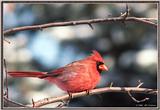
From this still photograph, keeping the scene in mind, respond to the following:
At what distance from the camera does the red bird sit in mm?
3457

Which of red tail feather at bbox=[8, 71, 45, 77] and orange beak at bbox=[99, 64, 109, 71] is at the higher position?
orange beak at bbox=[99, 64, 109, 71]

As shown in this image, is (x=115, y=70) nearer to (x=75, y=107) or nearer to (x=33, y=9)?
(x=75, y=107)

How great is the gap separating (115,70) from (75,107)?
1.34ft

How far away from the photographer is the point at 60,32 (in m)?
3.50

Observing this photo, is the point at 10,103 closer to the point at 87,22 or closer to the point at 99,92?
the point at 99,92

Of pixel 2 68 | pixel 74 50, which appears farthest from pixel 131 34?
pixel 2 68

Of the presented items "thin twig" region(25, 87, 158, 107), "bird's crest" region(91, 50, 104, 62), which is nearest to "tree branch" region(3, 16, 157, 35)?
"bird's crest" region(91, 50, 104, 62)

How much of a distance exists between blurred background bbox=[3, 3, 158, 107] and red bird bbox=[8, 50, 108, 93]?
4 cm

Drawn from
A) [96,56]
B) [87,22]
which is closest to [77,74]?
[96,56]

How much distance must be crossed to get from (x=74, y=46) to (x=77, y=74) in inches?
8.5

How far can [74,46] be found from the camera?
3525 mm

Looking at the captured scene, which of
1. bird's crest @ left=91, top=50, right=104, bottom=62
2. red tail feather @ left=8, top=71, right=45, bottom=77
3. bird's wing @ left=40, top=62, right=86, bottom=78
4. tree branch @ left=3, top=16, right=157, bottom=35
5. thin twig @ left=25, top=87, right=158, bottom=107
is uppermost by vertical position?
tree branch @ left=3, top=16, right=157, bottom=35

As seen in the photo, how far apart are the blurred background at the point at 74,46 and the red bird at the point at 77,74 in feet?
0.13

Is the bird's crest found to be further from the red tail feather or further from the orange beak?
the red tail feather
